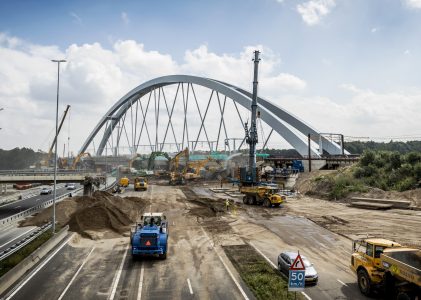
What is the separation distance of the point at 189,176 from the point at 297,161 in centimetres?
2757

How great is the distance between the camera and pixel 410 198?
42500 mm

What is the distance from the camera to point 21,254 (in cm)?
2180

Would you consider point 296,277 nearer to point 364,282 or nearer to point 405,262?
point 405,262

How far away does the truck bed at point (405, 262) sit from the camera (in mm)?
12898

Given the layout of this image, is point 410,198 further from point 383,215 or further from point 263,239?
point 263,239

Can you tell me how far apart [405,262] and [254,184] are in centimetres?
3779

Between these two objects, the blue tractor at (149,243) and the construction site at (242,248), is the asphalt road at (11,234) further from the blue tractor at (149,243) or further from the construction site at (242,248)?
the blue tractor at (149,243)

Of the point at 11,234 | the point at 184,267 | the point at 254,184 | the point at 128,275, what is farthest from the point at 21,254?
the point at 254,184

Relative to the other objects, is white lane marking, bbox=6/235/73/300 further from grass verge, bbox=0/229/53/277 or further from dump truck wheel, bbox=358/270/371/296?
dump truck wheel, bbox=358/270/371/296

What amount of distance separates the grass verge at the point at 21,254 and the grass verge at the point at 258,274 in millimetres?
12244

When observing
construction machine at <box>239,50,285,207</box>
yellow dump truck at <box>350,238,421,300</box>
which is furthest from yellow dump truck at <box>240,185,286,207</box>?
yellow dump truck at <box>350,238,421,300</box>

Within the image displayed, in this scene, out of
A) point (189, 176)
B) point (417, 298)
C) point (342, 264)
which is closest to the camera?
point (417, 298)

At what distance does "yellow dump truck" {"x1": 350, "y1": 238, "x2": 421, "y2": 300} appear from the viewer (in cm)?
1320

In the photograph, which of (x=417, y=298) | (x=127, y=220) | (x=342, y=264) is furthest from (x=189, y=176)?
(x=417, y=298)
